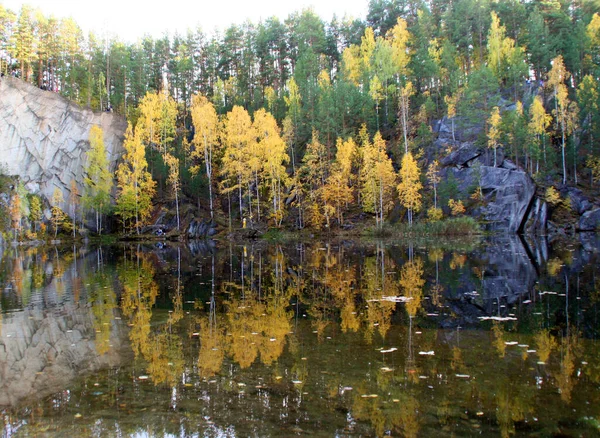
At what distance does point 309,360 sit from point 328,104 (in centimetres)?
4868

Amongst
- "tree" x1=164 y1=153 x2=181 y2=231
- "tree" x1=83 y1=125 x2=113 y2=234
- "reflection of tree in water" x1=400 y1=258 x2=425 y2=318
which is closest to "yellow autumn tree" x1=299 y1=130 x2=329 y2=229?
"tree" x1=164 y1=153 x2=181 y2=231

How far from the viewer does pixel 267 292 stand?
12875 millimetres

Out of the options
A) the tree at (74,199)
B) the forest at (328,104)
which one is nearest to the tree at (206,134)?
the forest at (328,104)

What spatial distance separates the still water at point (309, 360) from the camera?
181 inches

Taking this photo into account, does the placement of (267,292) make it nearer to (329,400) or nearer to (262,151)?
(329,400)

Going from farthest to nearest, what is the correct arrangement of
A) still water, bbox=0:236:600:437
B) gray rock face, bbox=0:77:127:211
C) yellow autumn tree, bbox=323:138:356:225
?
gray rock face, bbox=0:77:127:211
yellow autumn tree, bbox=323:138:356:225
still water, bbox=0:236:600:437

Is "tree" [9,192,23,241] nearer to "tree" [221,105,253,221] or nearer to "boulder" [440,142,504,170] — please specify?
"tree" [221,105,253,221]

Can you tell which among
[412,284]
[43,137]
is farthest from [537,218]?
[43,137]

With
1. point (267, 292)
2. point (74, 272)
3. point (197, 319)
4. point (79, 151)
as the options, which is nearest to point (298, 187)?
point (79, 151)

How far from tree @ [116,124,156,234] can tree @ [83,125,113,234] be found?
1.78 meters

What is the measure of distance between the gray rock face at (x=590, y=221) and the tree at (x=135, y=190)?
44.9 m

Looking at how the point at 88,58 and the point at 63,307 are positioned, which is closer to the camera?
the point at 63,307

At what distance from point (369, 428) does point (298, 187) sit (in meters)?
46.0

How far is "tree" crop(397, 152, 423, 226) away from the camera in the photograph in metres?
42.8
